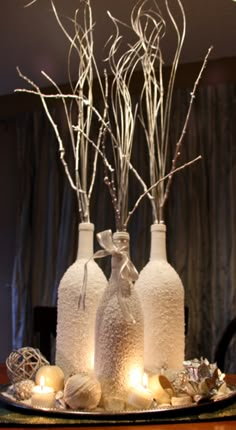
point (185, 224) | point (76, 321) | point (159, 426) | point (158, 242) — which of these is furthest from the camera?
point (185, 224)

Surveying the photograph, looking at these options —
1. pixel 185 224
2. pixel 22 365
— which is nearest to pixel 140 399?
pixel 22 365

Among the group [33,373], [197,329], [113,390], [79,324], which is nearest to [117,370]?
[113,390]

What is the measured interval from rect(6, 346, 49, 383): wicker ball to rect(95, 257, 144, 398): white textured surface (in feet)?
0.69

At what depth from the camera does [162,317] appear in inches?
46.2

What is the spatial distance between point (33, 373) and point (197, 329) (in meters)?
2.18

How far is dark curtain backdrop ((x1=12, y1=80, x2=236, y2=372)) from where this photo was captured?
327 centimetres

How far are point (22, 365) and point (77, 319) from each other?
174 millimetres

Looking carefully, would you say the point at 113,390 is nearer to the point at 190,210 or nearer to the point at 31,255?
the point at 190,210

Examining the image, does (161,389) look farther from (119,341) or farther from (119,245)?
(119,245)

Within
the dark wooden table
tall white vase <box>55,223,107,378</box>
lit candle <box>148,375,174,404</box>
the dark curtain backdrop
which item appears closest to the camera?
the dark wooden table

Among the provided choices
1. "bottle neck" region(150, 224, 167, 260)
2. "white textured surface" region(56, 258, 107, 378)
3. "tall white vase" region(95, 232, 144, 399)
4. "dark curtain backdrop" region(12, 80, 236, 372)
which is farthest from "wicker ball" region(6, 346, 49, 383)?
"dark curtain backdrop" region(12, 80, 236, 372)

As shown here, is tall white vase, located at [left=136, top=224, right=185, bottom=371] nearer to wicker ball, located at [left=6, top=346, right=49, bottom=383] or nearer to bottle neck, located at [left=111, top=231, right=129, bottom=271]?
bottle neck, located at [left=111, top=231, right=129, bottom=271]

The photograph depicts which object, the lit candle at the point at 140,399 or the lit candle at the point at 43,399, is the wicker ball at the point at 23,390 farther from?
the lit candle at the point at 140,399

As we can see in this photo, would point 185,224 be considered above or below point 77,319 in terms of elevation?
above
